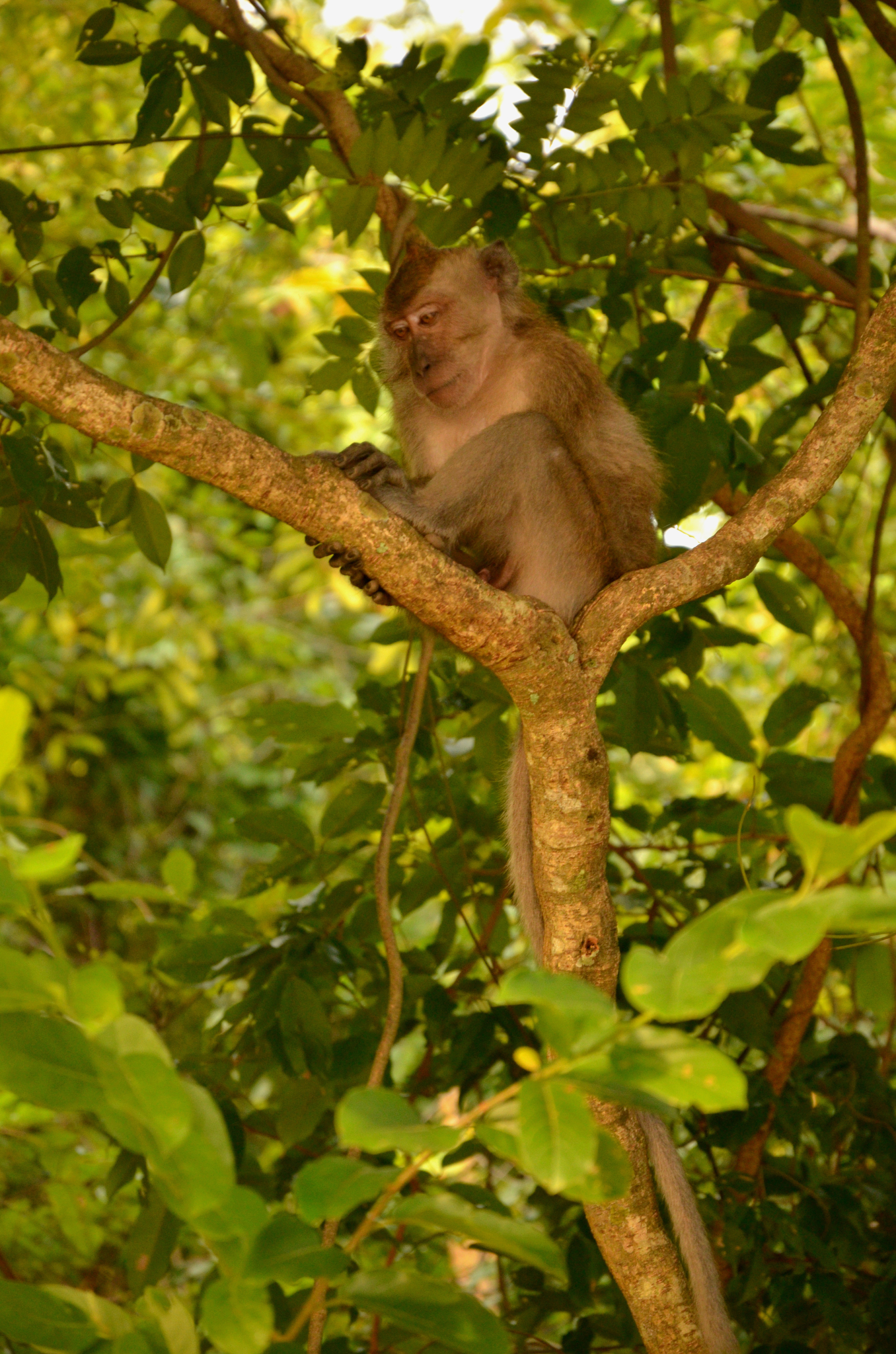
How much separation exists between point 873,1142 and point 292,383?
608 centimetres

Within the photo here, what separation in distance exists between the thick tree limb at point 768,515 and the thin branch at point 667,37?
4.90ft

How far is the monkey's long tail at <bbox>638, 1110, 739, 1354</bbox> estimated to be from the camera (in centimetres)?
211

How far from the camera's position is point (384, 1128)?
987 millimetres

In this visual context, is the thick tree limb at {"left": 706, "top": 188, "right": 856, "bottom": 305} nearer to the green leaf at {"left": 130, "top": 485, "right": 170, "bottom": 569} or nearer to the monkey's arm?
the monkey's arm

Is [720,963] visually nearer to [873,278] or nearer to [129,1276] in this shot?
[129,1276]

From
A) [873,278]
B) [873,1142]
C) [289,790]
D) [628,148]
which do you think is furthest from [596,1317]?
[289,790]

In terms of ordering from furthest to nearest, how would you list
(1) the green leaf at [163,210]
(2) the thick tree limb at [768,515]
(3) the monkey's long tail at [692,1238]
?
(1) the green leaf at [163,210] < (2) the thick tree limb at [768,515] < (3) the monkey's long tail at [692,1238]

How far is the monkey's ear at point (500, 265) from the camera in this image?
336 cm

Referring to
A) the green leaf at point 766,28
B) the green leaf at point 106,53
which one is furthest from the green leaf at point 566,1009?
the green leaf at point 766,28

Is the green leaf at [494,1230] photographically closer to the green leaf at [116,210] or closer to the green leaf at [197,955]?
Answer: the green leaf at [197,955]

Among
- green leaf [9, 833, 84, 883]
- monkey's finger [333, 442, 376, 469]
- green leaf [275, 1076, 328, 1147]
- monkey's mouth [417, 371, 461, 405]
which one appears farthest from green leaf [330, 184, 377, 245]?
green leaf [9, 833, 84, 883]

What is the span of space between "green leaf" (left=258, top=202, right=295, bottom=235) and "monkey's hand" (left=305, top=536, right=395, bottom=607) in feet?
3.30

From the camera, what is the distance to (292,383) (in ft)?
25.3

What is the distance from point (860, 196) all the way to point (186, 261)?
172cm
